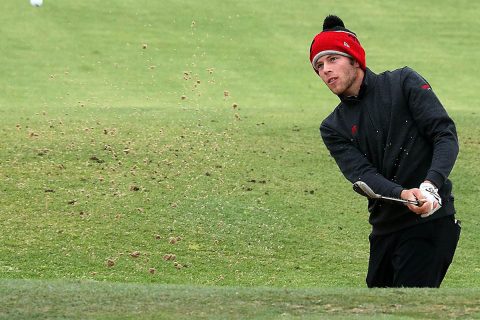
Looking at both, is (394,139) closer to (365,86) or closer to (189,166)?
(365,86)

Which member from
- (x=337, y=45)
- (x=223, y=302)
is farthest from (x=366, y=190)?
(x=223, y=302)

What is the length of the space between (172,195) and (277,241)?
3.73 feet

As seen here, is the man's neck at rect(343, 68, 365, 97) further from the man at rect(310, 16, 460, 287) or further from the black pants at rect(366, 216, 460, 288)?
the black pants at rect(366, 216, 460, 288)

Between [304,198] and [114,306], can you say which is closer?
[114,306]

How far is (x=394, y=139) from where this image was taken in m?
4.83

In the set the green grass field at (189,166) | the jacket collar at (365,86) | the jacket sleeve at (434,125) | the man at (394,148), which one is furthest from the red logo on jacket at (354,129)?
the green grass field at (189,166)

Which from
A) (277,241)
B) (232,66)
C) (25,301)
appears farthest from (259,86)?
(25,301)

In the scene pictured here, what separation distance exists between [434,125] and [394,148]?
0.21m

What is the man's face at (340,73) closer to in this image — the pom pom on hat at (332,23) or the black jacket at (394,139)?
the black jacket at (394,139)

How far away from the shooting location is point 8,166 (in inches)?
367

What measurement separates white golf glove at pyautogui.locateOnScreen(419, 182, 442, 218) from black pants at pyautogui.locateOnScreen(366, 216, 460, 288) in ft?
0.92

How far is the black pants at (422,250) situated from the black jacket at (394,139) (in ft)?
0.14

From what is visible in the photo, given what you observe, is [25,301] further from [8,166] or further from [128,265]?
[8,166]

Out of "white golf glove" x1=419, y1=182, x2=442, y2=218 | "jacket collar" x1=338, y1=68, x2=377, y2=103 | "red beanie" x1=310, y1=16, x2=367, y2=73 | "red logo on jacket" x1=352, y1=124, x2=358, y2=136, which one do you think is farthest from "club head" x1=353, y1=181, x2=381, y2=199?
"red beanie" x1=310, y1=16, x2=367, y2=73
